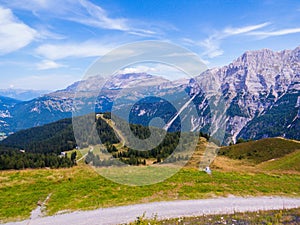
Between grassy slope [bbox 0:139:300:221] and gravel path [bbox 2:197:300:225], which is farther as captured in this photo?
grassy slope [bbox 0:139:300:221]

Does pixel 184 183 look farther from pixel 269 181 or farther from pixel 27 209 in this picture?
pixel 27 209

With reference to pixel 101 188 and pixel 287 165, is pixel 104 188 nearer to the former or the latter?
pixel 101 188

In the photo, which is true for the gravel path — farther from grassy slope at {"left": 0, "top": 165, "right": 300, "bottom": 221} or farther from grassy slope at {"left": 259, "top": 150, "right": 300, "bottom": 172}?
grassy slope at {"left": 259, "top": 150, "right": 300, "bottom": 172}

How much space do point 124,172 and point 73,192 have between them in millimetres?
9033

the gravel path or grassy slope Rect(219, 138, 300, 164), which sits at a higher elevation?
the gravel path

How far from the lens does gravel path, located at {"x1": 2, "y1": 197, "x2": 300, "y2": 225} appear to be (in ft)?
78.3

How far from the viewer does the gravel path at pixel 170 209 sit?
940 inches

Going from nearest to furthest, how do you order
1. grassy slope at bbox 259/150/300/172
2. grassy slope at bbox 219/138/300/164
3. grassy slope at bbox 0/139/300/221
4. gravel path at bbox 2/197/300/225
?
gravel path at bbox 2/197/300/225
grassy slope at bbox 0/139/300/221
grassy slope at bbox 259/150/300/172
grassy slope at bbox 219/138/300/164

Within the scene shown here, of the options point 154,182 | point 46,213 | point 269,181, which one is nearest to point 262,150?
point 269,181

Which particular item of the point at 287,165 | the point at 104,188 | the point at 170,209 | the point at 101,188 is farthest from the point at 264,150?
the point at 170,209

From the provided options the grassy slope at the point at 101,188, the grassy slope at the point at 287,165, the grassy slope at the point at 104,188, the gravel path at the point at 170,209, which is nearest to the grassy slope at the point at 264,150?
the grassy slope at the point at 287,165

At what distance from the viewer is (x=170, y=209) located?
26.3 m

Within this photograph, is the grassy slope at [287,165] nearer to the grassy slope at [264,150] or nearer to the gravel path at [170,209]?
the grassy slope at [264,150]

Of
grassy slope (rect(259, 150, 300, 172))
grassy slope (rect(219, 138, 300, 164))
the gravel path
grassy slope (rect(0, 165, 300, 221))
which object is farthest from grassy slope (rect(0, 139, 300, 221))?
grassy slope (rect(219, 138, 300, 164))
